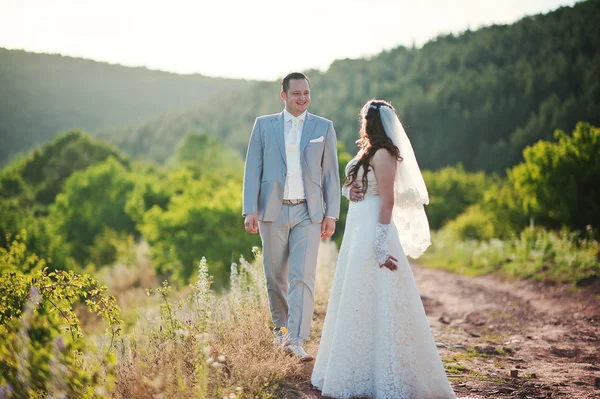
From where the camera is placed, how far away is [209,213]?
18641 mm

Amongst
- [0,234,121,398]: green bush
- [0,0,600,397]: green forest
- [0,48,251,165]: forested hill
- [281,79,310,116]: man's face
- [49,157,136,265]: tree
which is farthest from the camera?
[0,48,251,165]: forested hill

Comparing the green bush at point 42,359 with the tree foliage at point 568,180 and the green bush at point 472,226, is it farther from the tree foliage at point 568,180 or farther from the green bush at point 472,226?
the green bush at point 472,226

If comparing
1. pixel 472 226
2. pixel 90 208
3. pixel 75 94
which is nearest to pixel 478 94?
pixel 472 226

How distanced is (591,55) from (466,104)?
14.5 meters

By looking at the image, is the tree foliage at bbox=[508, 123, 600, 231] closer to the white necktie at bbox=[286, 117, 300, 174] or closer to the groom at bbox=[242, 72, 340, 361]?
the groom at bbox=[242, 72, 340, 361]

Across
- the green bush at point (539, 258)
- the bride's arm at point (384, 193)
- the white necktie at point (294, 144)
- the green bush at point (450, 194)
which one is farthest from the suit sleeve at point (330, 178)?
the green bush at point (450, 194)

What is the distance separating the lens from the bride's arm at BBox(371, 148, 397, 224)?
413 centimetres

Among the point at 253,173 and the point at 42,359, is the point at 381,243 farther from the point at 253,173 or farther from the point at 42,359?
the point at 42,359

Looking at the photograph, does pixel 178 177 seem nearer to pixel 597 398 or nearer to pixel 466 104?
pixel 597 398

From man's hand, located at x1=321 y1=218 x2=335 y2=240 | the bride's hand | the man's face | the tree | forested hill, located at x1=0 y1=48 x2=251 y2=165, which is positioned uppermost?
forested hill, located at x1=0 y1=48 x2=251 y2=165

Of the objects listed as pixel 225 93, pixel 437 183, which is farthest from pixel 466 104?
pixel 225 93

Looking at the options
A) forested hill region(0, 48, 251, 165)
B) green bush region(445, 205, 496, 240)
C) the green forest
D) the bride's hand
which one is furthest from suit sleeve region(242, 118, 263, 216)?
forested hill region(0, 48, 251, 165)

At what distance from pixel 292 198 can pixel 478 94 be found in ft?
222

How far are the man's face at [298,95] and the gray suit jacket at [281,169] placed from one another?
0.43ft
